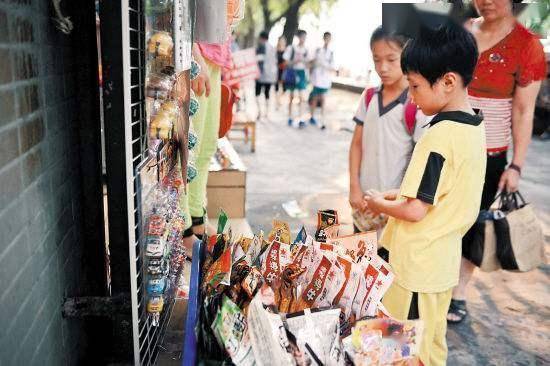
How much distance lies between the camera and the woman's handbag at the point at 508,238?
2668 millimetres

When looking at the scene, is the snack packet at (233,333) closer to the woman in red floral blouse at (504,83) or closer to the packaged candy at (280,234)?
the packaged candy at (280,234)

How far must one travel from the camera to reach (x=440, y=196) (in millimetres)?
1859

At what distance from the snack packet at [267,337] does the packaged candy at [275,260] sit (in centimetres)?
25

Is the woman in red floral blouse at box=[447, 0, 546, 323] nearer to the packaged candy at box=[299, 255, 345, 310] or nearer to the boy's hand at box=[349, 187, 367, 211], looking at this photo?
the boy's hand at box=[349, 187, 367, 211]

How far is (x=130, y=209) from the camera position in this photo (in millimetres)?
1309

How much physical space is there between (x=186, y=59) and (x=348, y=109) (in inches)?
465

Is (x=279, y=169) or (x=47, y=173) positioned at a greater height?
(x=47, y=173)

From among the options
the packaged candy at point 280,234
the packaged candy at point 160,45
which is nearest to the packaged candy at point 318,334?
the packaged candy at point 280,234

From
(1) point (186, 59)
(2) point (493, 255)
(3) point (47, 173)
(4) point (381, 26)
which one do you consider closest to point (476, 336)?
(2) point (493, 255)

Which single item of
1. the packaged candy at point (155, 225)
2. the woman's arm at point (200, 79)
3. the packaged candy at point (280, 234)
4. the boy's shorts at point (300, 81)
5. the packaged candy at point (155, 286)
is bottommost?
the packaged candy at point (155, 286)

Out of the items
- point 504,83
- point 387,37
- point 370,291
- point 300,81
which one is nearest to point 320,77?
point 300,81

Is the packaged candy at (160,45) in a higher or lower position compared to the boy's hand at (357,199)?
higher

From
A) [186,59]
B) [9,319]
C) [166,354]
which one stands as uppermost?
[186,59]

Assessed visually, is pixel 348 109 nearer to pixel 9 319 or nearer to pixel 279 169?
pixel 279 169
